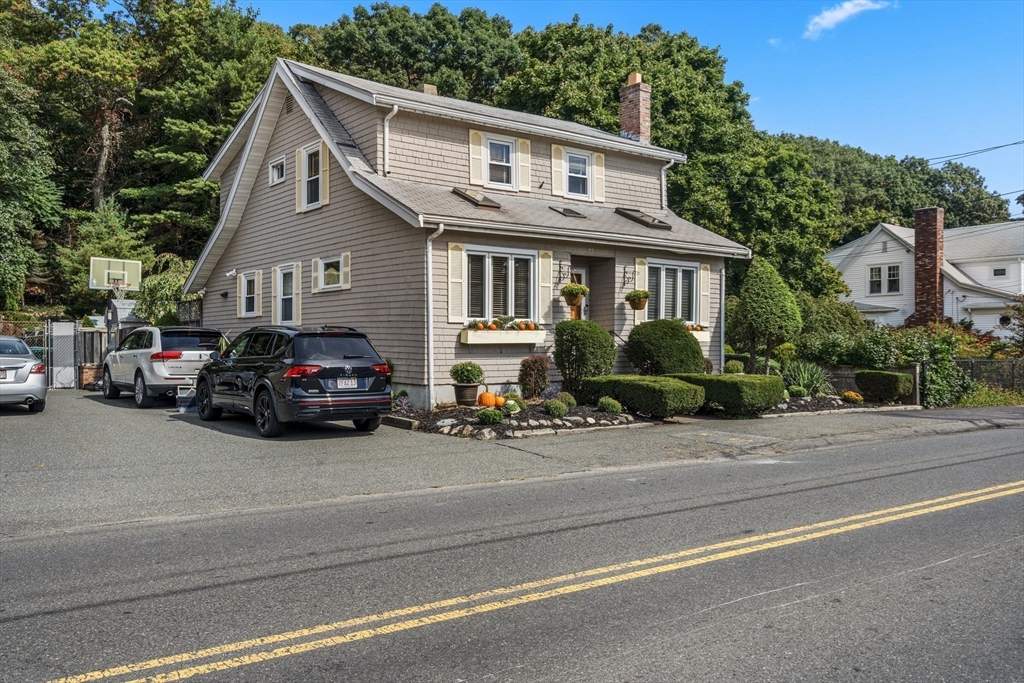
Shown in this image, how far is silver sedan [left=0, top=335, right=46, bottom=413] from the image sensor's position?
15.0 m

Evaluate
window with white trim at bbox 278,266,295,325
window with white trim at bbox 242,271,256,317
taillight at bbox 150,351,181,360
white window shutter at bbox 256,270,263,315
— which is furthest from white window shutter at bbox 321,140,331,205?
taillight at bbox 150,351,181,360

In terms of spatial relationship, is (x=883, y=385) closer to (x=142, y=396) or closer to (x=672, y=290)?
(x=672, y=290)

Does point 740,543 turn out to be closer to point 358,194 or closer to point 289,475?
point 289,475

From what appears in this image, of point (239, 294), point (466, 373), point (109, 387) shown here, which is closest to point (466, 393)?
point (466, 373)

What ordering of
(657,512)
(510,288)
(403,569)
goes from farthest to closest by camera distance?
1. (510,288)
2. (657,512)
3. (403,569)

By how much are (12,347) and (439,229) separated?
8.81 m

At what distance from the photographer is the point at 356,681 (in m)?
3.84

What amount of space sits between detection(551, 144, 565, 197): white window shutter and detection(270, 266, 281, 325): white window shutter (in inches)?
303

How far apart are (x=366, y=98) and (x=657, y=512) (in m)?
13.3

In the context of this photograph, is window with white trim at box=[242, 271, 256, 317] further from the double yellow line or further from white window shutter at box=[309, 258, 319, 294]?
the double yellow line

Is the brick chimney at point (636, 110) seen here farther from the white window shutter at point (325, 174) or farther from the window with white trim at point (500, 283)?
the white window shutter at point (325, 174)

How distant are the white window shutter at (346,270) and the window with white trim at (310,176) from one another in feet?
7.51

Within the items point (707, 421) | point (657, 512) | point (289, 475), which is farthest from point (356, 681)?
point (707, 421)

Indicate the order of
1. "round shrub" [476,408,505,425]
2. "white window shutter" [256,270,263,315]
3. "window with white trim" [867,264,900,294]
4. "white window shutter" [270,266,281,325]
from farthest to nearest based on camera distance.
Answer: "window with white trim" [867,264,900,294], "white window shutter" [256,270,263,315], "white window shutter" [270,266,281,325], "round shrub" [476,408,505,425]
